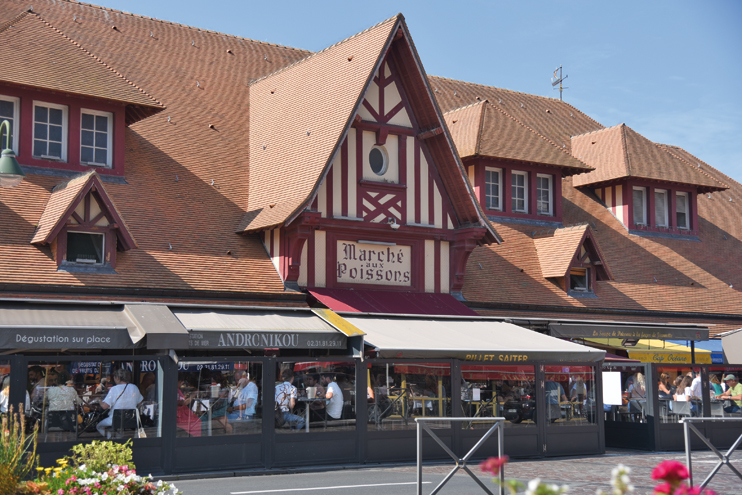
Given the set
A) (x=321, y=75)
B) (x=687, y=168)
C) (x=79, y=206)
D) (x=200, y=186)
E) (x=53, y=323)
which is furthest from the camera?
(x=687, y=168)

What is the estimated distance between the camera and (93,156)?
60.4 feet

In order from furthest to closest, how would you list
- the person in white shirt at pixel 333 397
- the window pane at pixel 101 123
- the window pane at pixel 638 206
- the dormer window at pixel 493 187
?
the window pane at pixel 638 206 → the dormer window at pixel 493 187 → the window pane at pixel 101 123 → the person in white shirt at pixel 333 397

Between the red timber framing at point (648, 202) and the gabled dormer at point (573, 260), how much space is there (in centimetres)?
374

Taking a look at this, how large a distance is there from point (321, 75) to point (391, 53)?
2.20 metres

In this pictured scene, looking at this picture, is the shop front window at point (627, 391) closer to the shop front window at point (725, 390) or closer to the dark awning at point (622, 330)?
the dark awning at point (622, 330)

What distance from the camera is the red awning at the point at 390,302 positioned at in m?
17.9

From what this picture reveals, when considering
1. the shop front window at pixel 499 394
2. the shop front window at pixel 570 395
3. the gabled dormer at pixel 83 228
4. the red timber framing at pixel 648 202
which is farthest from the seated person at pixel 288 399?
the red timber framing at pixel 648 202

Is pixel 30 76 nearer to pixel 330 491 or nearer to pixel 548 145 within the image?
pixel 330 491

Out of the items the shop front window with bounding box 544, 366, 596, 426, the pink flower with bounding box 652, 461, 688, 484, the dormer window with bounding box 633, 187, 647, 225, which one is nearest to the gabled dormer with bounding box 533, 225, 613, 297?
the dormer window with bounding box 633, 187, 647, 225

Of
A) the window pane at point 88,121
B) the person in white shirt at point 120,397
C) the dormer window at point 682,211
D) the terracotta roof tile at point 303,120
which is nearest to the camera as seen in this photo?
the person in white shirt at point 120,397

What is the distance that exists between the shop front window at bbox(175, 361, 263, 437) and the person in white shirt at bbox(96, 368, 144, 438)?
2.40 ft

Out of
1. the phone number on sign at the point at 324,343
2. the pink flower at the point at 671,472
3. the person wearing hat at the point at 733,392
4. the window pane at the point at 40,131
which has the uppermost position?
the window pane at the point at 40,131

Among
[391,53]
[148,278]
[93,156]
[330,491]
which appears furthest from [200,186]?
[330,491]

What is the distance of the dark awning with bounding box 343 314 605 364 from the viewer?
50.9ft
